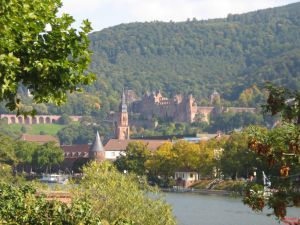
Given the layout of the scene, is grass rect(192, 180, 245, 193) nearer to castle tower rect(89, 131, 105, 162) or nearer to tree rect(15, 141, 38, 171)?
tree rect(15, 141, 38, 171)

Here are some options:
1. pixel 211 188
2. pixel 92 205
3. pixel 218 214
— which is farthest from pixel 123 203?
pixel 211 188

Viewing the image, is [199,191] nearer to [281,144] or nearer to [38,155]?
[38,155]

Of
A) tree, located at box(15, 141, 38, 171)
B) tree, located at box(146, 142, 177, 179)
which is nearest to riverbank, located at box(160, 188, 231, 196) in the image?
tree, located at box(146, 142, 177, 179)

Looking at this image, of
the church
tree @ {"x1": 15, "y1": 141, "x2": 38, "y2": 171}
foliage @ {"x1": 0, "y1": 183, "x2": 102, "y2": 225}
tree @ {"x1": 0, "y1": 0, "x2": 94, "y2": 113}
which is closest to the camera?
tree @ {"x1": 0, "y1": 0, "x2": 94, "y2": 113}

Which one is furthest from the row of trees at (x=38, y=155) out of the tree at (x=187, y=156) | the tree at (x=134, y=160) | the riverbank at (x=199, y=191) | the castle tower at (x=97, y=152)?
the riverbank at (x=199, y=191)

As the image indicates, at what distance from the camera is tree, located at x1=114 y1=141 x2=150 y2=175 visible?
10756cm

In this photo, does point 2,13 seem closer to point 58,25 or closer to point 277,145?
point 58,25

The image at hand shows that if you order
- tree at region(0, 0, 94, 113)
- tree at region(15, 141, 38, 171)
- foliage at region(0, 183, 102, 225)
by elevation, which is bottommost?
tree at region(15, 141, 38, 171)

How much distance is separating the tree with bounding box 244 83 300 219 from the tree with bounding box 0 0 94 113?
2398 mm

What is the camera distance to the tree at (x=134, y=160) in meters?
108

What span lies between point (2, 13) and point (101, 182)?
77.9 ft

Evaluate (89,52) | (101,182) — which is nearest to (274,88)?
(89,52)

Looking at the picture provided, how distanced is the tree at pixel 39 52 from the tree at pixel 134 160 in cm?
9300

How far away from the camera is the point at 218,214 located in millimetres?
57281
